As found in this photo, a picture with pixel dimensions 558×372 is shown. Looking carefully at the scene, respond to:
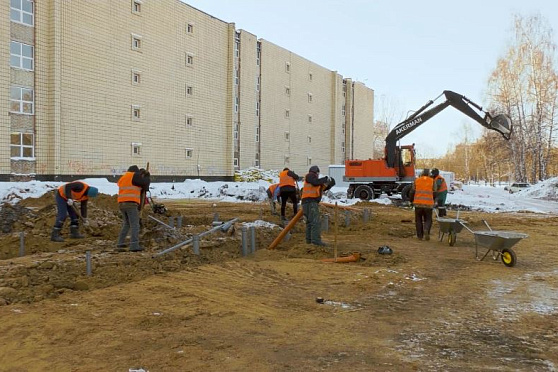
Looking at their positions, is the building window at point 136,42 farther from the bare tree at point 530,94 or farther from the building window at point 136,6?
the bare tree at point 530,94

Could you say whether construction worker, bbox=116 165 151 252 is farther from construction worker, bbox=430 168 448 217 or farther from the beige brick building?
the beige brick building

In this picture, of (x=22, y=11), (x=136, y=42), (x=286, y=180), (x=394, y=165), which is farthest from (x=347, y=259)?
(x=136, y=42)

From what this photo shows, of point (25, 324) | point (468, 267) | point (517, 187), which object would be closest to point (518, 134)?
point (517, 187)

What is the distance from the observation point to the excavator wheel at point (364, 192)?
23812 mm

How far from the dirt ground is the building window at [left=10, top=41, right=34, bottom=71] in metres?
18.9

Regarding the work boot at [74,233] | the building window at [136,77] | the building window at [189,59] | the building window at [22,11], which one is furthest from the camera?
the building window at [189,59]

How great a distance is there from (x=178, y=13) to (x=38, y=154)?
14.5 meters

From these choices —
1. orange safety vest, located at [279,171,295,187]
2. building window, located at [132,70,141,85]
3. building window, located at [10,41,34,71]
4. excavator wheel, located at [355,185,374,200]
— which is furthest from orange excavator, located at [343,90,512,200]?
building window, located at [10,41,34,71]

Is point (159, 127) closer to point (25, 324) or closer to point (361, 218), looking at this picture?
point (361, 218)

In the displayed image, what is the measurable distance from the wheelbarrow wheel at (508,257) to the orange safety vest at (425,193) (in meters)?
2.73

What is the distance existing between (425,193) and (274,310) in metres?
6.60

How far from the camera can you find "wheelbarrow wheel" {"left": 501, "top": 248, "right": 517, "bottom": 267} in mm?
8273

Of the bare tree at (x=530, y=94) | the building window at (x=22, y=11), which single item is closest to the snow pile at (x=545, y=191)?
the bare tree at (x=530, y=94)

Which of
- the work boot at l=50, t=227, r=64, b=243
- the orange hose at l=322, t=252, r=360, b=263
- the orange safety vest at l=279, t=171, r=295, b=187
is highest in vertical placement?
the orange safety vest at l=279, t=171, r=295, b=187
